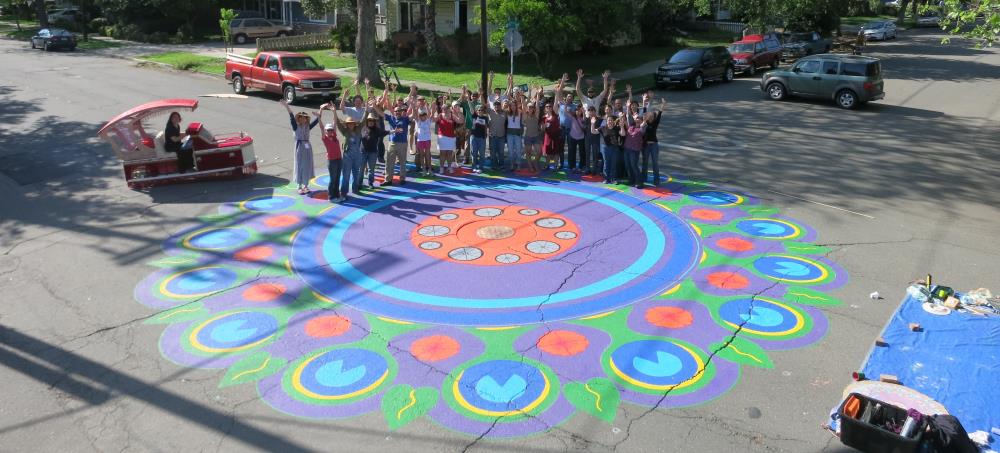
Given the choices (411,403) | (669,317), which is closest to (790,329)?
(669,317)

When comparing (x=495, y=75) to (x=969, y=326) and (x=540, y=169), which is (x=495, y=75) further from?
(x=969, y=326)

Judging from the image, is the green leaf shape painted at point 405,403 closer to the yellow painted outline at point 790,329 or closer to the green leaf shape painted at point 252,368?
the green leaf shape painted at point 252,368

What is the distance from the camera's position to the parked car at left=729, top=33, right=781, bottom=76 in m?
30.0

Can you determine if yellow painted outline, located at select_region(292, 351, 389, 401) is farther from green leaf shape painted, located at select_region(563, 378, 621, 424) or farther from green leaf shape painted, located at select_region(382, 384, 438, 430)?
green leaf shape painted, located at select_region(563, 378, 621, 424)

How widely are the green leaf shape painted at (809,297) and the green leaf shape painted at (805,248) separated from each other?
4.61 feet

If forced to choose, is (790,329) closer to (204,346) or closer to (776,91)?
(204,346)

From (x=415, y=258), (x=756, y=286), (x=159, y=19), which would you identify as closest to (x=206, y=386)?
(x=415, y=258)

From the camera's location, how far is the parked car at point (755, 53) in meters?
30.0

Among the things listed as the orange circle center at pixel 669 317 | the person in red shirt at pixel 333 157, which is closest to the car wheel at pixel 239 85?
the person in red shirt at pixel 333 157

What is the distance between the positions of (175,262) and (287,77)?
592 inches

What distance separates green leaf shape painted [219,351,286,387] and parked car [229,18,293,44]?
1669 inches

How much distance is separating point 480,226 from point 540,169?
4.24 metres

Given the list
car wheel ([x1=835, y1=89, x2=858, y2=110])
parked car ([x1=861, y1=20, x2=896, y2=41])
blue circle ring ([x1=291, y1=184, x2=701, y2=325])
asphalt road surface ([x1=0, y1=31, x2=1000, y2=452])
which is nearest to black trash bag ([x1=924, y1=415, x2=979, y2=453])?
asphalt road surface ([x1=0, y1=31, x2=1000, y2=452])

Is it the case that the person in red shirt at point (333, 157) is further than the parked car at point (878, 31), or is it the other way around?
the parked car at point (878, 31)
